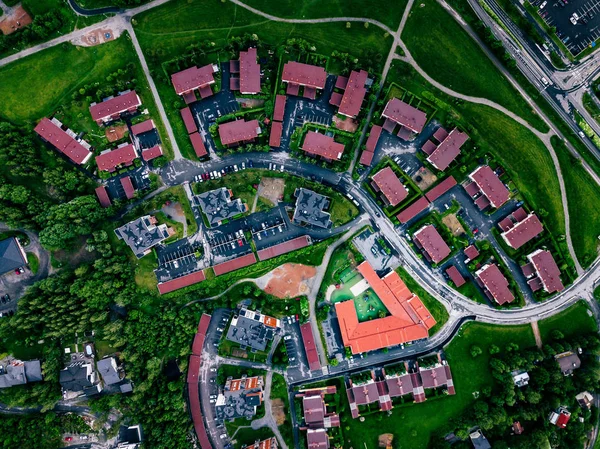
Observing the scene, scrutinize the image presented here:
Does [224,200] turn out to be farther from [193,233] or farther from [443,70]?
[443,70]

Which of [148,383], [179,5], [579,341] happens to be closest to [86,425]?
[148,383]

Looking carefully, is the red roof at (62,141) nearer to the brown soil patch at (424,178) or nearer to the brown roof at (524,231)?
the brown soil patch at (424,178)

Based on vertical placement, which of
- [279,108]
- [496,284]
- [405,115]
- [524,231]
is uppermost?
[279,108]

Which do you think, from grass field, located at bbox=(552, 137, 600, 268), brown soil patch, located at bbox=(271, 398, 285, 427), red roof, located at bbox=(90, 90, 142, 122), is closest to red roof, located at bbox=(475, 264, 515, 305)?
grass field, located at bbox=(552, 137, 600, 268)

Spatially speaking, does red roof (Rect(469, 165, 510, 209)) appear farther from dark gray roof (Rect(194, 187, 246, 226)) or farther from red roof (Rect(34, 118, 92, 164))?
red roof (Rect(34, 118, 92, 164))

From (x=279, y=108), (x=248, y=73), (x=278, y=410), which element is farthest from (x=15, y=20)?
(x=278, y=410)

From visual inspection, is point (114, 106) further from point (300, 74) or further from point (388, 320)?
point (388, 320)
